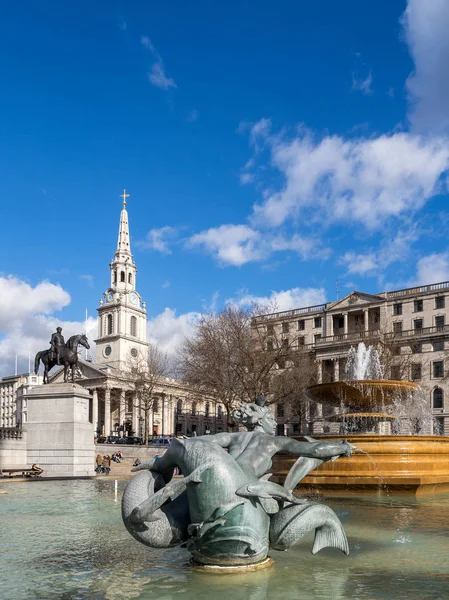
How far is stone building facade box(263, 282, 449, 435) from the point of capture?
72.3 m

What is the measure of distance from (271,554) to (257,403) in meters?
1.78

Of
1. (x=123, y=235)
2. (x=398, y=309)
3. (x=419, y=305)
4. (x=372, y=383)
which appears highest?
(x=123, y=235)

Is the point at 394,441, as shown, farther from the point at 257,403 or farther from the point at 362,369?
the point at 362,369

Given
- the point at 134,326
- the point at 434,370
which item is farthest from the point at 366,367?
the point at 134,326

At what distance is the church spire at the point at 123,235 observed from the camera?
411ft

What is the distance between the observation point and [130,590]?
611cm

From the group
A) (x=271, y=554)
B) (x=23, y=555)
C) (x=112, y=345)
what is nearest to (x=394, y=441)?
(x=271, y=554)

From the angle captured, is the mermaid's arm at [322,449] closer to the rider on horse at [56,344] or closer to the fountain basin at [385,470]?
the fountain basin at [385,470]

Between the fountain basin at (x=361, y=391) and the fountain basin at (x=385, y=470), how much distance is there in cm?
762

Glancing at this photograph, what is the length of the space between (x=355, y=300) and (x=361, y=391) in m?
60.3

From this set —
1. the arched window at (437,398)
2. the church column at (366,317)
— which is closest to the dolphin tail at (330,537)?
the arched window at (437,398)

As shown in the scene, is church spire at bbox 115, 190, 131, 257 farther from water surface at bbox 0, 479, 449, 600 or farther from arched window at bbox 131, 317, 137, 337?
water surface at bbox 0, 479, 449, 600

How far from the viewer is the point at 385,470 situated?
50.3ft

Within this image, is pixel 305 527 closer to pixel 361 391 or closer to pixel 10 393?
pixel 361 391
